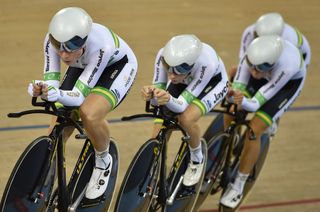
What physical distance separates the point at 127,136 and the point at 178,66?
6.23ft

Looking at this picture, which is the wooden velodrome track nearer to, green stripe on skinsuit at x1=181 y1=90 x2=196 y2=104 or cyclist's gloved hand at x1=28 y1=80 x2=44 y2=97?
green stripe on skinsuit at x1=181 y1=90 x2=196 y2=104

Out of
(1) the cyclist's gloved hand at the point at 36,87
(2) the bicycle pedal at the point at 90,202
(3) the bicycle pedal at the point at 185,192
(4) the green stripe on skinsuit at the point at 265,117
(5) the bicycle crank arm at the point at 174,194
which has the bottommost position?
(3) the bicycle pedal at the point at 185,192

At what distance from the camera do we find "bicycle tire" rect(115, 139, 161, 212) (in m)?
4.21

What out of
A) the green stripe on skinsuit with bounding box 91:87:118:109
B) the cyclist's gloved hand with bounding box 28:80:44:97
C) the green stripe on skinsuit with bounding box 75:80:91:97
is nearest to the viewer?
the cyclist's gloved hand with bounding box 28:80:44:97

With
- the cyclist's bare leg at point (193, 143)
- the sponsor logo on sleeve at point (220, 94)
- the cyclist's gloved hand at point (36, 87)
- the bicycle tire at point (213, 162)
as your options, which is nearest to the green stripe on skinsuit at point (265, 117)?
the bicycle tire at point (213, 162)

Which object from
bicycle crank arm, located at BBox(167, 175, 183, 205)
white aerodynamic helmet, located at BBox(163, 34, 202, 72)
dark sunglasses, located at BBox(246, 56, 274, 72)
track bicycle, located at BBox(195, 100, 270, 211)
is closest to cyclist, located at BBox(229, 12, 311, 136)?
track bicycle, located at BBox(195, 100, 270, 211)

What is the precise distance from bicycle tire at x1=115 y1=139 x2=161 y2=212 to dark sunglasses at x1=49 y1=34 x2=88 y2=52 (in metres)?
0.76

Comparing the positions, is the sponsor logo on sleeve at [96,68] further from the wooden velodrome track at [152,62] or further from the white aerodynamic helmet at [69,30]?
the wooden velodrome track at [152,62]

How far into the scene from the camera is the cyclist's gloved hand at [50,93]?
3537 mm

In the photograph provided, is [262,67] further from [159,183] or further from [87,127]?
[87,127]

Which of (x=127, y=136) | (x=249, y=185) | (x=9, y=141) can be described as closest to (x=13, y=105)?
(x=9, y=141)

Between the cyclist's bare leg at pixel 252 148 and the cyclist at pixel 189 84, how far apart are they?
469 millimetres

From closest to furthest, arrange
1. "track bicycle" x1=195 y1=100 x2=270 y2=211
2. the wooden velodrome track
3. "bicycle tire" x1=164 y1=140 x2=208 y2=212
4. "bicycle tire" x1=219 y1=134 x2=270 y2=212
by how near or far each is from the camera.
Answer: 1. "bicycle tire" x1=164 y1=140 x2=208 y2=212
2. "track bicycle" x1=195 y1=100 x2=270 y2=211
3. "bicycle tire" x1=219 y1=134 x2=270 y2=212
4. the wooden velodrome track

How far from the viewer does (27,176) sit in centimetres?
377
